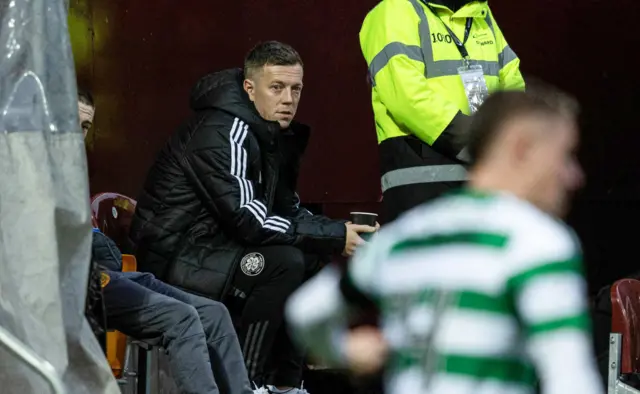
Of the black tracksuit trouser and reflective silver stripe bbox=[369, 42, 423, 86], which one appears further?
the black tracksuit trouser

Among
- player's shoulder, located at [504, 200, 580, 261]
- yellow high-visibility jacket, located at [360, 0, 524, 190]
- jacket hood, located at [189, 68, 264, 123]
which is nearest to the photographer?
player's shoulder, located at [504, 200, 580, 261]

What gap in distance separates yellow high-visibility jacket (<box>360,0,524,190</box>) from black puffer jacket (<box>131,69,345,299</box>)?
0.69 metres

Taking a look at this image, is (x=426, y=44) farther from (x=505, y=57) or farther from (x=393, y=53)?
(x=505, y=57)

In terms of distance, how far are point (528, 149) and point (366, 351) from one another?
464mm

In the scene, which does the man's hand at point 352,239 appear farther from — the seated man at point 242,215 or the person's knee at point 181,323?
the person's knee at point 181,323

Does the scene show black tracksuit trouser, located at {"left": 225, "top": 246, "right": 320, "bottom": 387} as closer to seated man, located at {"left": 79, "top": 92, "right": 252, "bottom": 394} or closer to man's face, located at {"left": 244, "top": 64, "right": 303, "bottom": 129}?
seated man, located at {"left": 79, "top": 92, "right": 252, "bottom": 394}

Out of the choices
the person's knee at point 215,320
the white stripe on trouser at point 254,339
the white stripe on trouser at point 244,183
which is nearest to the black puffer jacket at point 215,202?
the white stripe on trouser at point 244,183

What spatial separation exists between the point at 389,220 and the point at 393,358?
7.58 feet

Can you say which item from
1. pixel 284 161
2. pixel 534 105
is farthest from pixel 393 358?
pixel 284 161

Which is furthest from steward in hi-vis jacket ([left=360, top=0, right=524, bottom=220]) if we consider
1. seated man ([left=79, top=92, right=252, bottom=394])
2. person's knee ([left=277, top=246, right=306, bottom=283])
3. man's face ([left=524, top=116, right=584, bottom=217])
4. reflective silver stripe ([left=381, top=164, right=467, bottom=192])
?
man's face ([left=524, top=116, right=584, bottom=217])

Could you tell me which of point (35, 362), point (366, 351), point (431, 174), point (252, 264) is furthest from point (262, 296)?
point (366, 351)

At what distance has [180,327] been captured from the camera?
4469 mm

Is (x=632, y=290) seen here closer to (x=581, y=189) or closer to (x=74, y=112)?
(x=581, y=189)

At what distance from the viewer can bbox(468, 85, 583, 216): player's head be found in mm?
2242
